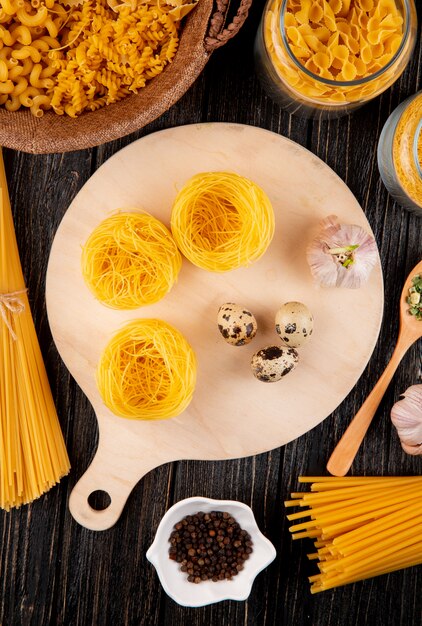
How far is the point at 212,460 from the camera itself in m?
1.27

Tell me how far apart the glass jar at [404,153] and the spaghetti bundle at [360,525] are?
0.61 meters

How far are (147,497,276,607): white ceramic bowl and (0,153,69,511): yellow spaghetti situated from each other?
0.85 ft

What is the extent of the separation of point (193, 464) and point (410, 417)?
475 millimetres

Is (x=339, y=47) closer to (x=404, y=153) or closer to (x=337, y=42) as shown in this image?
(x=337, y=42)

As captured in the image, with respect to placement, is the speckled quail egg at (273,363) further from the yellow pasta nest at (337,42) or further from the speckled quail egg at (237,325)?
the yellow pasta nest at (337,42)

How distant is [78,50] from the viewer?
1.08 meters

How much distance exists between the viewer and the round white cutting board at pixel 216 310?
122cm

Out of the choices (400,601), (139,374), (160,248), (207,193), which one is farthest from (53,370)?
(400,601)

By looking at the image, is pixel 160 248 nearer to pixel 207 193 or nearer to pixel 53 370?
pixel 207 193

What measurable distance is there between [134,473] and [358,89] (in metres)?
0.88

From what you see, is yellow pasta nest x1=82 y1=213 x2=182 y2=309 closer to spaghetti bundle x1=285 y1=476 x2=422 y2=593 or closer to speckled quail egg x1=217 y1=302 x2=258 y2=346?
speckled quail egg x1=217 y1=302 x2=258 y2=346

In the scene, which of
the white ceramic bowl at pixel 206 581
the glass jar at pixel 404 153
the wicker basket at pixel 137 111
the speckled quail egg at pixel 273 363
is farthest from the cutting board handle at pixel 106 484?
the glass jar at pixel 404 153

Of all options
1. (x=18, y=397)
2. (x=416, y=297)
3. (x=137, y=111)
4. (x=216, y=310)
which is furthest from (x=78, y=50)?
(x=416, y=297)

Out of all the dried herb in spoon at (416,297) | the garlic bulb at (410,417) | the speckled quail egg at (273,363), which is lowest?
the garlic bulb at (410,417)
